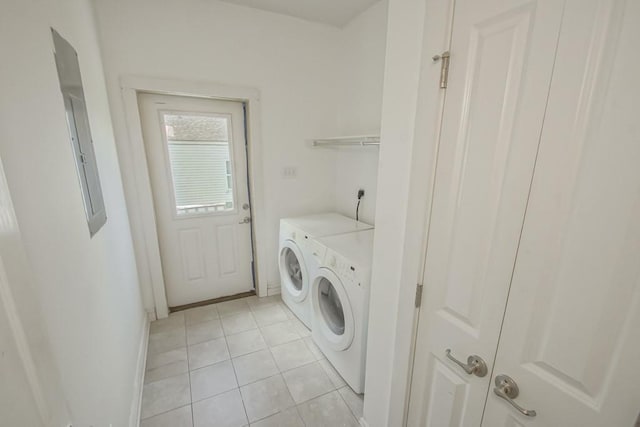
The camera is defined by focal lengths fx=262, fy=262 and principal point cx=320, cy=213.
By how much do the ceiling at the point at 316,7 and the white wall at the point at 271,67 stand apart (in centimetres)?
7

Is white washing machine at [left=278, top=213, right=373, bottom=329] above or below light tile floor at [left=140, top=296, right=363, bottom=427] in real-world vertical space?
above

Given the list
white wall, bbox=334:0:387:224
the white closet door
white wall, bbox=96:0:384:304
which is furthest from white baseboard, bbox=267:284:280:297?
the white closet door

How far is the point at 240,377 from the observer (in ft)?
5.98

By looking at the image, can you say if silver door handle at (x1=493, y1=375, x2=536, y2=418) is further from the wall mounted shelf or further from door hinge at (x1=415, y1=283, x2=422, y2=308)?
the wall mounted shelf

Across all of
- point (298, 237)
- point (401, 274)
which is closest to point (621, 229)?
point (401, 274)

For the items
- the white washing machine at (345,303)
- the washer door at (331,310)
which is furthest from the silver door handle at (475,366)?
the washer door at (331,310)

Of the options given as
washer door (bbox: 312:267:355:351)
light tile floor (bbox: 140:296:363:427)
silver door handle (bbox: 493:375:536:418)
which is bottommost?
light tile floor (bbox: 140:296:363:427)

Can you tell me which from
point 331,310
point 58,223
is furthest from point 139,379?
point 58,223

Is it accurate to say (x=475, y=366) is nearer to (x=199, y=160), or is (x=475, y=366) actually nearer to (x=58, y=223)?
(x=58, y=223)

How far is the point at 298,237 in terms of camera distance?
2209 mm

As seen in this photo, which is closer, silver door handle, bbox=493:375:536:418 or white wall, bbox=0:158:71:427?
white wall, bbox=0:158:71:427

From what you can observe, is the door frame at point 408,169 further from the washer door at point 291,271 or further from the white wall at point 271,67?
the white wall at point 271,67

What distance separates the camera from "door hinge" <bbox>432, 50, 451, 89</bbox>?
813 mm

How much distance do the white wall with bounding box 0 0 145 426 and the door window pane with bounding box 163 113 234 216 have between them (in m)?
0.93
